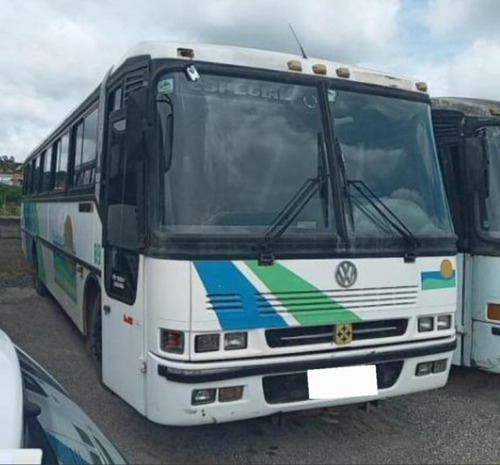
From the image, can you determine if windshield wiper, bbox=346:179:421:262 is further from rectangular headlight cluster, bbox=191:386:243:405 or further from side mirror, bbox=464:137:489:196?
rectangular headlight cluster, bbox=191:386:243:405

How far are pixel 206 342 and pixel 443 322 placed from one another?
1.87 m

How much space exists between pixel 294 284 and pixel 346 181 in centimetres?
83

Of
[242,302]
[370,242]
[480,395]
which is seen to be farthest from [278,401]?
[480,395]

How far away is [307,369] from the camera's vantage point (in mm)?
3812

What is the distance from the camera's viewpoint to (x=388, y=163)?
4.32 m

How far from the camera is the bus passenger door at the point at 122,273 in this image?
383cm

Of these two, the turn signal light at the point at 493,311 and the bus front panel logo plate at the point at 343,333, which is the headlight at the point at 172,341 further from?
the turn signal light at the point at 493,311

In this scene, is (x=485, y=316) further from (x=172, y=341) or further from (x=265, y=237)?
(x=172, y=341)

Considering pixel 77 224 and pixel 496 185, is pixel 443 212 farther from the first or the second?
pixel 77 224

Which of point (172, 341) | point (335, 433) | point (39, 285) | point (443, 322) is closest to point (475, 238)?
point (443, 322)

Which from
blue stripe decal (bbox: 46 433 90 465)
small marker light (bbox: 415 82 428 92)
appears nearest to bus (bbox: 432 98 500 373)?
small marker light (bbox: 415 82 428 92)

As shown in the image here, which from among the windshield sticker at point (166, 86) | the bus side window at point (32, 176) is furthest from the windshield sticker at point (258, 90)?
the bus side window at point (32, 176)

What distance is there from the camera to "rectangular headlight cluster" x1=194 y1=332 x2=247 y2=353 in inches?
140

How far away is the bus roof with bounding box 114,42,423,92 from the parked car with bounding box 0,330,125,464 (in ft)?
6.78
